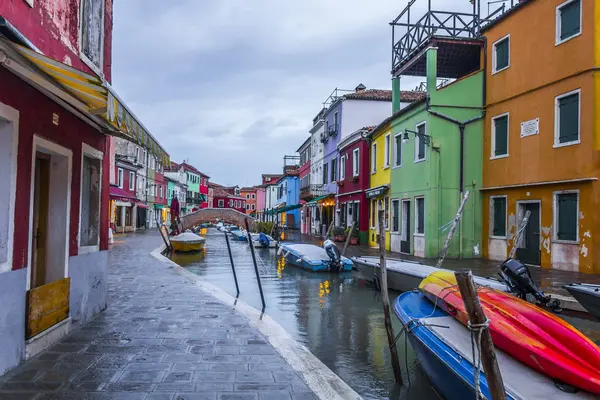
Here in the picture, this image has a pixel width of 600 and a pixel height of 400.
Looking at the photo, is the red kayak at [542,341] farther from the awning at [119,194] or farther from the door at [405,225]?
the awning at [119,194]

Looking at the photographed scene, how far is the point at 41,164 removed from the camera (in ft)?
19.4

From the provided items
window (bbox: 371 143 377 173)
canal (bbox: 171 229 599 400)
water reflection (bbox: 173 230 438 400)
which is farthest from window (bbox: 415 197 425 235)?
window (bbox: 371 143 377 173)

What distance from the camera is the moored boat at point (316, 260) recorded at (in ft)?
51.0

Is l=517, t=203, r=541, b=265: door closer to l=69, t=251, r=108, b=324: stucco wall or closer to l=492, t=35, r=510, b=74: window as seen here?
l=492, t=35, r=510, b=74: window

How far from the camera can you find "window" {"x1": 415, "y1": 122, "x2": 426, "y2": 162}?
1827 centimetres

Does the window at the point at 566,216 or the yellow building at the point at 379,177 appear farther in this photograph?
the yellow building at the point at 379,177

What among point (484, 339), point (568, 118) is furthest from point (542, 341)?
point (568, 118)

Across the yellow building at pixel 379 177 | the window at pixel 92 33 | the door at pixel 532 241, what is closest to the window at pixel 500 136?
the door at pixel 532 241

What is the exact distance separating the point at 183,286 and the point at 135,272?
119 inches

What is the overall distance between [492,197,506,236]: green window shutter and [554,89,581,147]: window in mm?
3156

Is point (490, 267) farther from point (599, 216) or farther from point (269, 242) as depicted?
point (269, 242)

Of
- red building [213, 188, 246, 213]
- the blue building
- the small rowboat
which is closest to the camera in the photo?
the small rowboat

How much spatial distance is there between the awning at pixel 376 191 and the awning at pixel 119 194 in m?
20.0

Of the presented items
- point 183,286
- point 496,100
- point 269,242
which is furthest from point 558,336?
point 269,242
